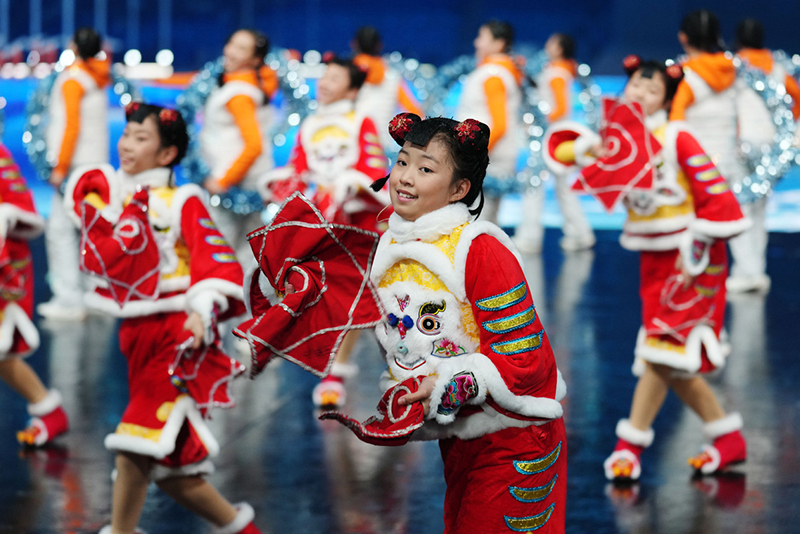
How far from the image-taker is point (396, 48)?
14883 millimetres

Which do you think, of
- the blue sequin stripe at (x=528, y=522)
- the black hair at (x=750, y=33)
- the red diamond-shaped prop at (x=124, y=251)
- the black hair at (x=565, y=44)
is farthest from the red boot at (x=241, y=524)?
the black hair at (x=565, y=44)

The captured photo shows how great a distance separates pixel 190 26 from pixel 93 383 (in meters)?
9.99

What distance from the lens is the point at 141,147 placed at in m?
3.00

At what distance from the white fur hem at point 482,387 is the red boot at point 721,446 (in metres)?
1.76

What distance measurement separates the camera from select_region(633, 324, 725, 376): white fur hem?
3.53m

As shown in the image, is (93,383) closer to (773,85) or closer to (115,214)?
(115,214)

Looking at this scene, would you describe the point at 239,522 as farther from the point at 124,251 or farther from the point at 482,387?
the point at 482,387

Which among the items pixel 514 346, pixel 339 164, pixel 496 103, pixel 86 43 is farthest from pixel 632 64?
pixel 86 43

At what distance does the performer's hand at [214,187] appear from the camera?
204 inches

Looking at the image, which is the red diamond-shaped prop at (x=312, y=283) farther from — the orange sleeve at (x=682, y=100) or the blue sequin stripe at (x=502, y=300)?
the orange sleeve at (x=682, y=100)

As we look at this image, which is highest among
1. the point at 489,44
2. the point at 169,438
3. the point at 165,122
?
the point at 489,44

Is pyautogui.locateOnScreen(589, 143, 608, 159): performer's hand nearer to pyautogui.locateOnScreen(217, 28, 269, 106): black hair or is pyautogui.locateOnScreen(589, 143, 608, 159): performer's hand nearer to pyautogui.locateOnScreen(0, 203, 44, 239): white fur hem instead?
pyautogui.locateOnScreen(0, 203, 44, 239): white fur hem

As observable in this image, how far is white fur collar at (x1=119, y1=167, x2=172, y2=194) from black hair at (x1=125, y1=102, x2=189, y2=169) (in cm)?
4

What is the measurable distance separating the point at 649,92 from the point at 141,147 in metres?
1.73
